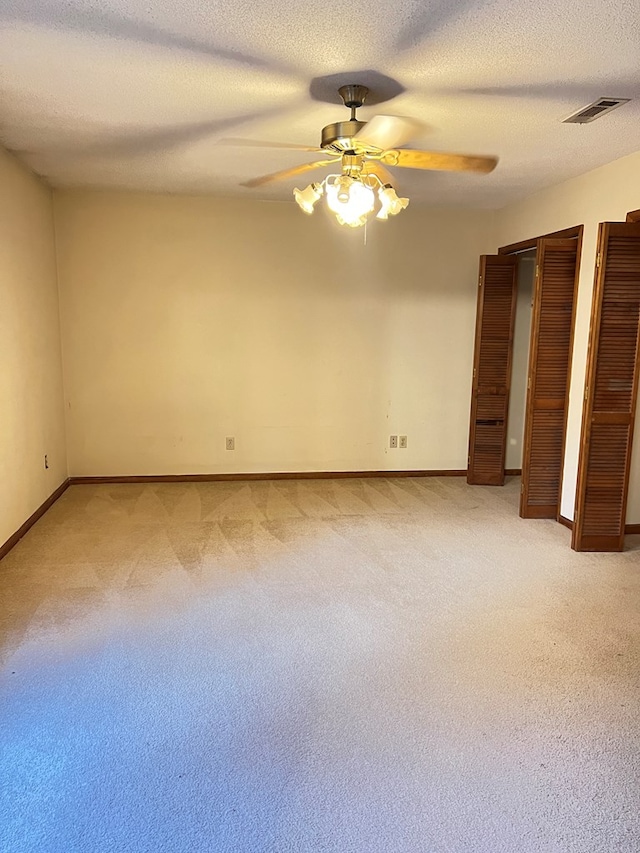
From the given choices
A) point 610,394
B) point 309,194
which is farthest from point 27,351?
point 610,394

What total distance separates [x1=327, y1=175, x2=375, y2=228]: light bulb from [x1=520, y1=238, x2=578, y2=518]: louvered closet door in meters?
2.07

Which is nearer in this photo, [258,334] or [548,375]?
[548,375]

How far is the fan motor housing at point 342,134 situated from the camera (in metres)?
2.45

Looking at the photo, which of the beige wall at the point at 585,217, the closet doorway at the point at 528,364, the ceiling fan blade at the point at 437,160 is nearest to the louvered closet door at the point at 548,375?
the closet doorway at the point at 528,364

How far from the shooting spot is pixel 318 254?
16.7 ft

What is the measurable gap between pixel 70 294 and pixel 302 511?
2656 millimetres

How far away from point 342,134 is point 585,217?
90.7 inches

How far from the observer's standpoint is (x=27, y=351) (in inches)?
156

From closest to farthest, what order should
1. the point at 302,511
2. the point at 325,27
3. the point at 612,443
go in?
1. the point at 325,27
2. the point at 612,443
3. the point at 302,511

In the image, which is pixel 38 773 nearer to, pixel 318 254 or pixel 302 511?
pixel 302 511

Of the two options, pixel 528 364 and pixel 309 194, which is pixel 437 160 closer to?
pixel 309 194

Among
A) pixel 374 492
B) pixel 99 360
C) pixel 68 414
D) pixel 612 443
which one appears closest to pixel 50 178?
pixel 99 360

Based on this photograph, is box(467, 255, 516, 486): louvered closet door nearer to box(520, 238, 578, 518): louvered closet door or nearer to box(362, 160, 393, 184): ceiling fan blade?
box(520, 238, 578, 518): louvered closet door

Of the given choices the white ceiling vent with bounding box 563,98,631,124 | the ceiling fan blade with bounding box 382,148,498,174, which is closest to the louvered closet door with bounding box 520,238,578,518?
the white ceiling vent with bounding box 563,98,631,124
